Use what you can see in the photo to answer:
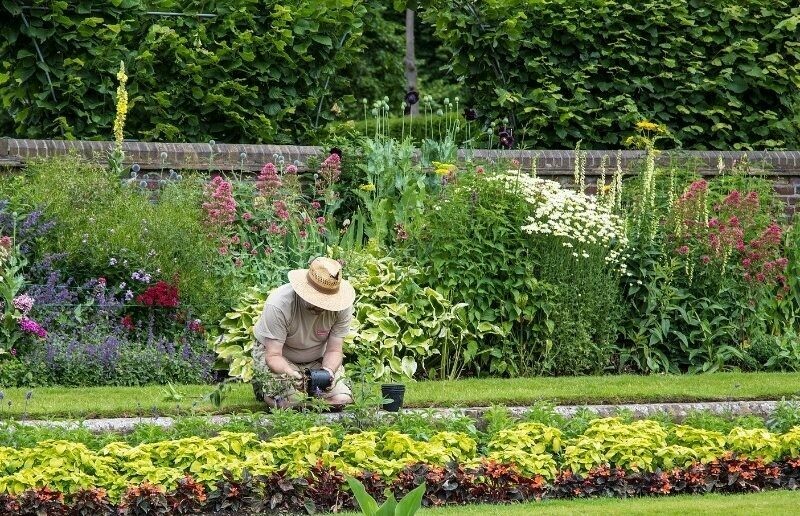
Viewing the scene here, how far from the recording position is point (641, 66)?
1330 centimetres

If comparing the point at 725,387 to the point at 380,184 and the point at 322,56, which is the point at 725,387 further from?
the point at 322,56

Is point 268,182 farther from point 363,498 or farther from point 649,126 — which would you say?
point 363,498

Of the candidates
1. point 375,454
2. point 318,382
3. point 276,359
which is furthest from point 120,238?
point 375,454

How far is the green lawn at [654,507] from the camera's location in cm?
676

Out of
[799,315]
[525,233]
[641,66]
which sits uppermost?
[641,66]

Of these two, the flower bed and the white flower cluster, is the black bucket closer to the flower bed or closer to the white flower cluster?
the flower bed

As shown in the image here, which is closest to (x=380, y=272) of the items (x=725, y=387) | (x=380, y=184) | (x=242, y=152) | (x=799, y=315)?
(x=380, y=184)

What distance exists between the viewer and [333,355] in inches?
337

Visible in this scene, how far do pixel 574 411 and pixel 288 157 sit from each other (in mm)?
4241

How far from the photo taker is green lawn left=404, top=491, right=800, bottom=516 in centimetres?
676

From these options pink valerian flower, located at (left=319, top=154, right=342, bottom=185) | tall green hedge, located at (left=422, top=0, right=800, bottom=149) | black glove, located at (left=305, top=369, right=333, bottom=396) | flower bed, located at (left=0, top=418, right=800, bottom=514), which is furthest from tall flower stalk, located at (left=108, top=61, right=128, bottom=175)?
flower bed, located at (left=0, top=418, right=800, bottom=514)

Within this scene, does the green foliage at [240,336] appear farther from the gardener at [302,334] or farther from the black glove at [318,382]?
the black glove at [318,382]

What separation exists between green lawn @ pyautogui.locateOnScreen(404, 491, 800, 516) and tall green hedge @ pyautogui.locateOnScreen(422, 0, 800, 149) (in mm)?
6363

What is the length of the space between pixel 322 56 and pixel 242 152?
1816 mm
